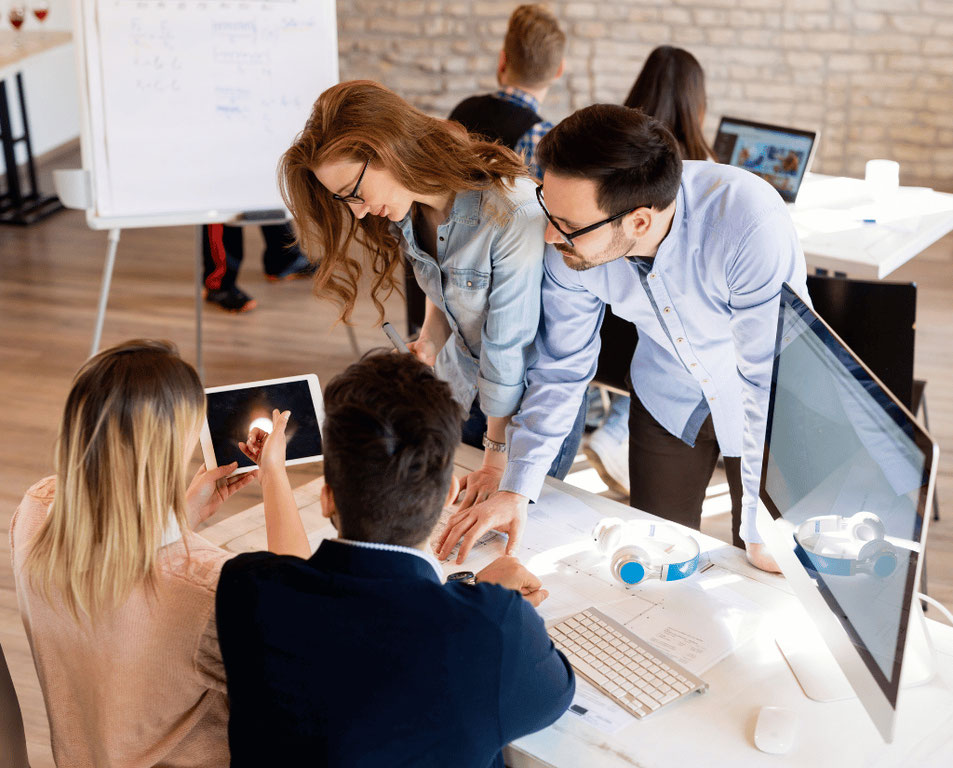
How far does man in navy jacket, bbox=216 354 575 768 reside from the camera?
109 cm

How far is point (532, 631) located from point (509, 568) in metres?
0.34

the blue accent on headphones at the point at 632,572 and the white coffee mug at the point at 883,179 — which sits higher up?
the white coffee mug at the point at 883,179

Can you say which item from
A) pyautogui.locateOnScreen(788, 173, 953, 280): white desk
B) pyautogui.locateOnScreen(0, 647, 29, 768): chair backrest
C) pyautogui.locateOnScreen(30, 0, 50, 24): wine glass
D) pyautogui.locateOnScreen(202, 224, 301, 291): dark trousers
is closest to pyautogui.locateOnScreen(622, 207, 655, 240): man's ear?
pyautogui.locateOnScreen(0, 647, 29, 768): chair backrest

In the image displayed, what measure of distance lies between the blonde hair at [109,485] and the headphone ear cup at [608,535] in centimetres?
69

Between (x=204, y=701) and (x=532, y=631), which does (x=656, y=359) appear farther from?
(x=204, y=701)

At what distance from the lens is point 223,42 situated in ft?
10.4

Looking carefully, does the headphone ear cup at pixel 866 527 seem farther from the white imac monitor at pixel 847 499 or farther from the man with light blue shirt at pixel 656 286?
the man with light blue shirt at pixel 656 286

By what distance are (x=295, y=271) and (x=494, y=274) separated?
3.14m

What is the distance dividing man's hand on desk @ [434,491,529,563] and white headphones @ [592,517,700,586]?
13cm

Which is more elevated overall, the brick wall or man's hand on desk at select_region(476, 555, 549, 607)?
the brick wall

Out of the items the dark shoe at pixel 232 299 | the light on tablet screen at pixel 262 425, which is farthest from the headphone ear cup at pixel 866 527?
the dark shoe at pixel 232 299

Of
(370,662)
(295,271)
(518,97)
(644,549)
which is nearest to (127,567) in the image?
(370,662)

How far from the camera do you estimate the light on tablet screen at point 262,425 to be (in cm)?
174

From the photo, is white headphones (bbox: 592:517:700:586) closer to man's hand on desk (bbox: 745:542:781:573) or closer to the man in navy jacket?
man's hand on desk (bbox: 745:542:781:573)
